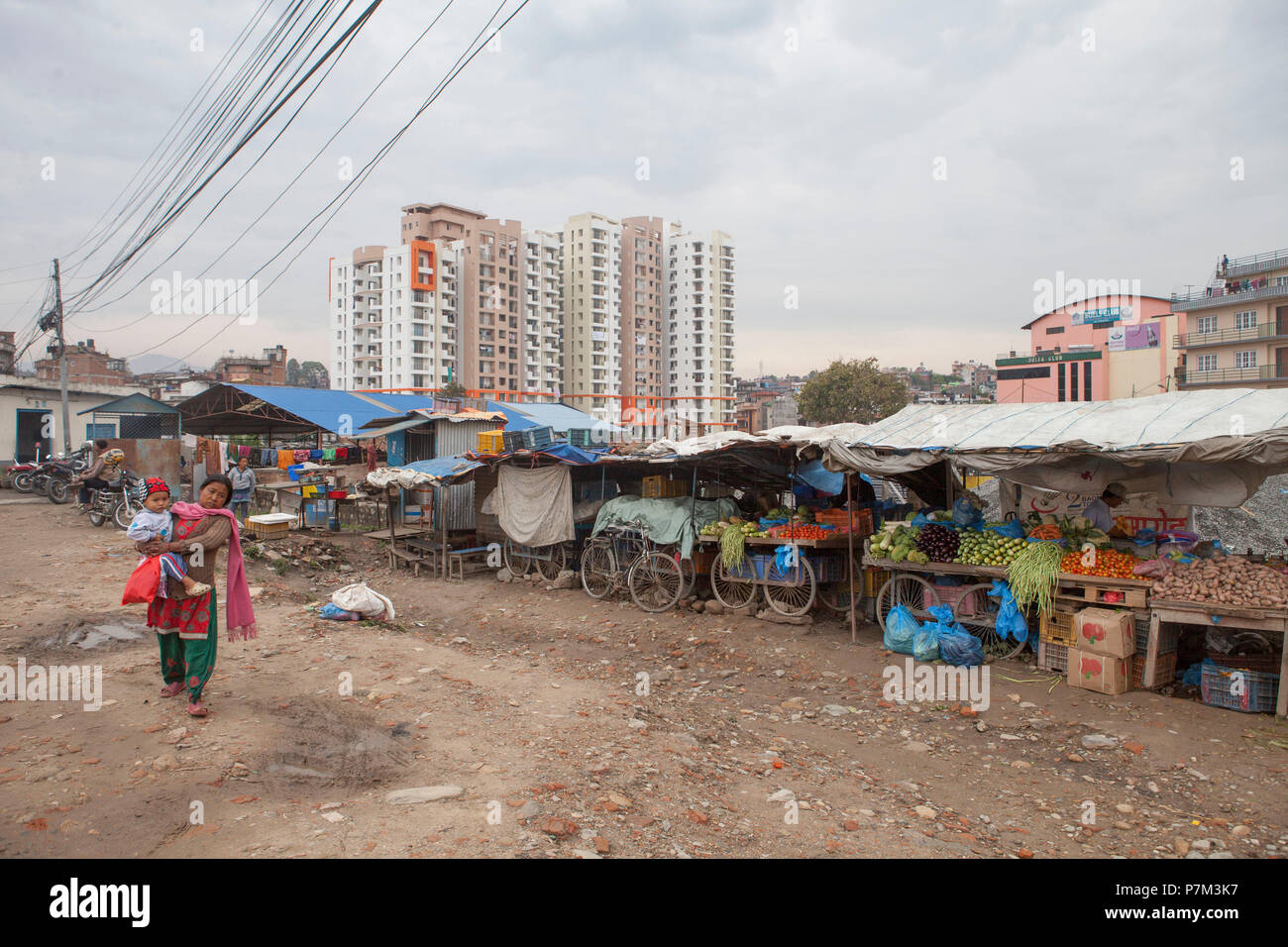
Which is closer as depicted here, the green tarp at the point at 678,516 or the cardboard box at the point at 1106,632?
the cardboard box at the point at 1106,632

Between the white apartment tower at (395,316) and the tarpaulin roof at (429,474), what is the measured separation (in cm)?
6688

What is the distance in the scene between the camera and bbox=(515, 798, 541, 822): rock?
4113 millimetres

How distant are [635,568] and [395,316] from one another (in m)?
75.5

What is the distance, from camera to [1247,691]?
6.25 m

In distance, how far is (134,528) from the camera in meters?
5.22

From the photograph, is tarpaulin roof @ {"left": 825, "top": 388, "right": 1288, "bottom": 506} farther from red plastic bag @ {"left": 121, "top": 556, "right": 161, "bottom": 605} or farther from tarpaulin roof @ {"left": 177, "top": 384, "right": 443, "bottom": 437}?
tarpaulin roof @ {"left": 177, "top": 384, "right": 443, "bottom": 437}

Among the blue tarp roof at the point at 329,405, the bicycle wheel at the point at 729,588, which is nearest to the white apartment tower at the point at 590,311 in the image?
the blue tarp roof at the point at 329,405

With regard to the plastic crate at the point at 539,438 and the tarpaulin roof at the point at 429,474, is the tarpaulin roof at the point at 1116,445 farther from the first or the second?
the tarpaulin roof at the point at 429,474

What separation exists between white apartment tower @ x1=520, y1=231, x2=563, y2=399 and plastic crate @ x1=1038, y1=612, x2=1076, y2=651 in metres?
78.5

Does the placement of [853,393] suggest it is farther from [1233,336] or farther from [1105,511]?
[1105,511]

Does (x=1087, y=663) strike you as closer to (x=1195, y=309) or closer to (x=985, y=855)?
(x=985, y=855)

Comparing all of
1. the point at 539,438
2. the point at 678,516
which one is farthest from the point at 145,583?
the point at 539,438

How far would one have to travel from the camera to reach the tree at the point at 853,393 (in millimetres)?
52406

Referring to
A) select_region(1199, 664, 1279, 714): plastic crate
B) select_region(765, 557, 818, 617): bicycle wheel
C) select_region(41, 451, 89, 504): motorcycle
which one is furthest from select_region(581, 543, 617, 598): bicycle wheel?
select_region(41, 451, 89, 504): motorcycle
